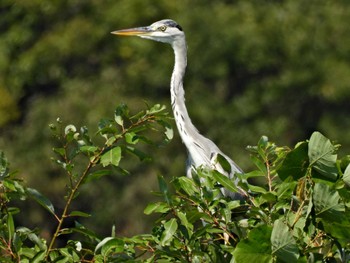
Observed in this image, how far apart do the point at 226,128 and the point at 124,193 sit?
200 centimetres

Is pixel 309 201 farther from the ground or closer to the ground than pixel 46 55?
farther from the ground

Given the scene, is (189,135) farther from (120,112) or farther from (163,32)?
(120,112)

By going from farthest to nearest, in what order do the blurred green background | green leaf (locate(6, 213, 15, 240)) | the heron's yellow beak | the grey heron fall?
the blurred green background < the heron's yellow beak < the grey heron < green leaf (locate(6, 213, 15, 240))

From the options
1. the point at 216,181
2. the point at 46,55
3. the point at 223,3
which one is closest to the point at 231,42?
the point at 223,3

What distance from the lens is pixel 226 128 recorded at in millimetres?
19438

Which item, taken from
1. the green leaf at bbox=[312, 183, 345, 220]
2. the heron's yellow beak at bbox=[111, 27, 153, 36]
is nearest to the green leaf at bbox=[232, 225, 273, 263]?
the green leaf at bbox=[312, 183, 345, 220]

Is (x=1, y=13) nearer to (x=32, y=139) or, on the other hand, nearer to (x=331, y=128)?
(x=32, y=139)

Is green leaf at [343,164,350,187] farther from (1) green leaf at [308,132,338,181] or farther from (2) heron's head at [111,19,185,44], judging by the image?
(2) heron's head at [111,19,185,44]

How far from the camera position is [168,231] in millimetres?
3213

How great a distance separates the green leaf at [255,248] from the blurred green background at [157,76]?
50.9 ft

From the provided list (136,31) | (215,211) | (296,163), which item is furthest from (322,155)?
(136,31)

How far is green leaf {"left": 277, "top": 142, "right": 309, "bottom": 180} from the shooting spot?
10.4ft

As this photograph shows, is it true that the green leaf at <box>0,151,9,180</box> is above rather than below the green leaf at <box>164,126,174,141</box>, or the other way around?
above

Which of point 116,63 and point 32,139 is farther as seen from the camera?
point 116,63
